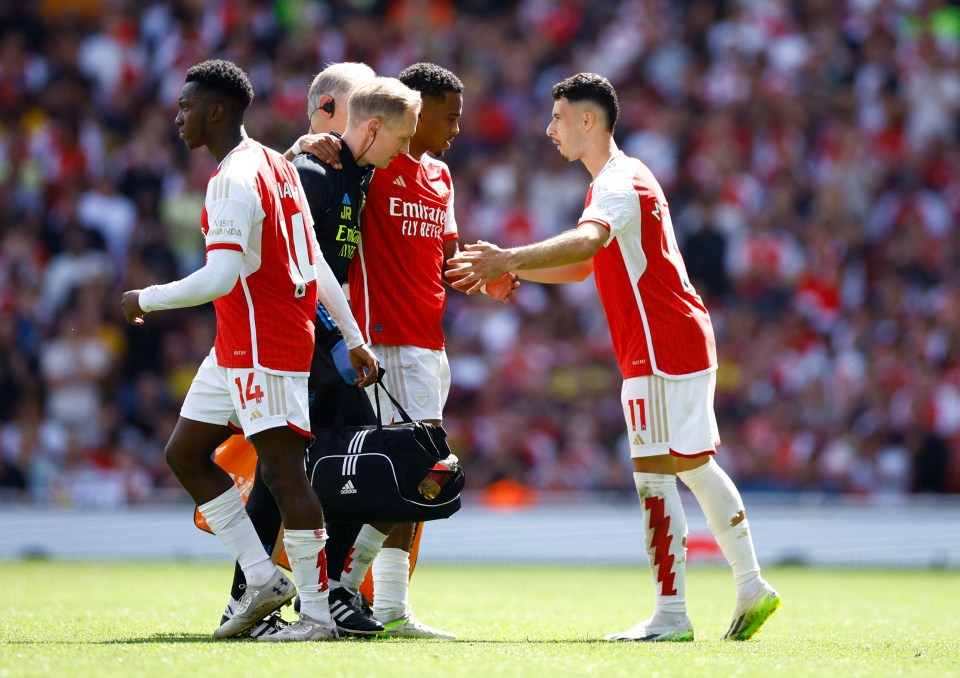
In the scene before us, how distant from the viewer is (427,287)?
6.64 metres

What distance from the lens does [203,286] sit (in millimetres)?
5422

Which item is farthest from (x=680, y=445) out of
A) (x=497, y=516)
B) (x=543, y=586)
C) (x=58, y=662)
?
(x=497, y=516)

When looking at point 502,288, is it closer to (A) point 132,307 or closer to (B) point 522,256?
(B) point 522,256

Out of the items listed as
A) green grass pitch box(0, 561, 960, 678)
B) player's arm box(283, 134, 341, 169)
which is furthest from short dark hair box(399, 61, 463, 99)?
green grass pitch box(0, 561, 960, 678)

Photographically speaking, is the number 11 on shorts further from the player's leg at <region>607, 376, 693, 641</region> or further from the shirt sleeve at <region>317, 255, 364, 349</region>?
the shirt sleeve at <region>317, 255, 364, 349</region>

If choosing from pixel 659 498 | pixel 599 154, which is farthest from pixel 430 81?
pixel 659 498

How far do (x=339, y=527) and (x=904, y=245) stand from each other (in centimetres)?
1118

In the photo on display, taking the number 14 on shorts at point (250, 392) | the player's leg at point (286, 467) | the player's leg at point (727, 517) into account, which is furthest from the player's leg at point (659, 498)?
the number 14 on shorts at point (250, 392)

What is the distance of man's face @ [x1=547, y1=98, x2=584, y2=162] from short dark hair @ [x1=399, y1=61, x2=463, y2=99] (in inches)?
19.9

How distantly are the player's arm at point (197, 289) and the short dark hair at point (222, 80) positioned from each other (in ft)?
2.61

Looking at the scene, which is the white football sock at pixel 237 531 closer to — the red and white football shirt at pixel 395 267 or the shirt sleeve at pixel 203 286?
the shirt sleeve at pixel 203 286

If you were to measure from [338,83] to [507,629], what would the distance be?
283 centimetres

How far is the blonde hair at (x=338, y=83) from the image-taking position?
669cm

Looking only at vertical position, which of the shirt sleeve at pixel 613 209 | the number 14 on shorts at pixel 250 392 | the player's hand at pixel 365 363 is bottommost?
the number 14 on shorts at pixel 250 392
